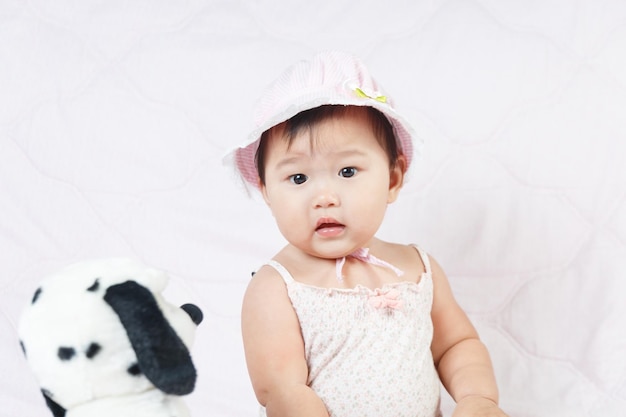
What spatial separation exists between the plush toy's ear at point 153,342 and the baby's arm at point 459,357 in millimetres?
489

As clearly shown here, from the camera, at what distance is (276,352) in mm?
1068

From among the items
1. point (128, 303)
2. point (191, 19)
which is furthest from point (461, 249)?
point (128, 303)

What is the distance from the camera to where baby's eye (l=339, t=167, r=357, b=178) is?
1087 mm

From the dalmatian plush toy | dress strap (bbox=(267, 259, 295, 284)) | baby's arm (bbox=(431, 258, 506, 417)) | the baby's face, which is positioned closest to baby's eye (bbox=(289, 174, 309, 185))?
the baby's face

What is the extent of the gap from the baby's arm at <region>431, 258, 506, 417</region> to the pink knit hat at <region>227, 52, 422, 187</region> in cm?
23

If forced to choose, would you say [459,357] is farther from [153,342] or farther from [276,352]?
[153,342]

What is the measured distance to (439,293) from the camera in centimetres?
122

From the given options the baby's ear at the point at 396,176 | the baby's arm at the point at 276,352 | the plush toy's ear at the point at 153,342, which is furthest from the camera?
the baby's ear at the point at 396,176

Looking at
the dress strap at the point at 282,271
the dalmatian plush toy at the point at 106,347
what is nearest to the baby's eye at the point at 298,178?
the dress strap at the point at 282,271

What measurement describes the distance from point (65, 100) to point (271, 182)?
609 mm

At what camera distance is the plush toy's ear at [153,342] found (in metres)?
0.69

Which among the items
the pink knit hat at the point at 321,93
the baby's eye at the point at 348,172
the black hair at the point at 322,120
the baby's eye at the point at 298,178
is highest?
the pink knit hat at the point at 321,93

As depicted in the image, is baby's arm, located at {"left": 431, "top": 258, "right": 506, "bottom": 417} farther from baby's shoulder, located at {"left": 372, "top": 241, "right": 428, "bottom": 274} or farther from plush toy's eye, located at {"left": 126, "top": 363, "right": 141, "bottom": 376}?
plush toy's eye, located at {"left": 126, "top": 363, "right": 141, "bottom": 376}

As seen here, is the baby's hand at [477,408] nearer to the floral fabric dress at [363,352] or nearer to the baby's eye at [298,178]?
the floral fabric dress at [363,352]
